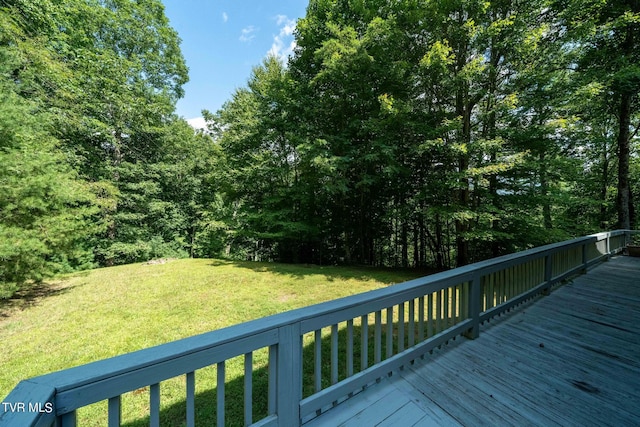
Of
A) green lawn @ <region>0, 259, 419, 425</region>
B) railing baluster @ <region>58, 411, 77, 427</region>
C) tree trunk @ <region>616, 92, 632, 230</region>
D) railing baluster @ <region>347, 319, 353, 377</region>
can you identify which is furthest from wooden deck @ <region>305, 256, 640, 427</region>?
tree trunk @ <region>616, 92, 632, 230</region>

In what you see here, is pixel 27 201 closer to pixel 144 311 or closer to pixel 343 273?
pixel 144 311

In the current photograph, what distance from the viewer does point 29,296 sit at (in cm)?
631

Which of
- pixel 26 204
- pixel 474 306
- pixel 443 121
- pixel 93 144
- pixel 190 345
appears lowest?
pixel 474 306

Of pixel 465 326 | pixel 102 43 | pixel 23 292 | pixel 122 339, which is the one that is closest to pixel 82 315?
pixel 122 339

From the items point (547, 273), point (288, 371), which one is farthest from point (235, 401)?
point (547, 273)

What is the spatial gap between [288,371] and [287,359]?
79mm

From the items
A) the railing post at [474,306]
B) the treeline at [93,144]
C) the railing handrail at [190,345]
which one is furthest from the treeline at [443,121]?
the railing handrail at [190,345]

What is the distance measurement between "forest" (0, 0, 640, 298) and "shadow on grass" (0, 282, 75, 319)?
0.71 metres

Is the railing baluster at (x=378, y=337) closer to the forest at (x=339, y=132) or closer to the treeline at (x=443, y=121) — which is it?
the treeline at (x=443, y=121)

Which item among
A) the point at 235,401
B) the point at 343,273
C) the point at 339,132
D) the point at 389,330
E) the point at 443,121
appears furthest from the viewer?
the point at 339,132

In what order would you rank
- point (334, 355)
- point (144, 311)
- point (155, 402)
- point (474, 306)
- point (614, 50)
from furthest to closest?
1. point (614, 50)
2. point (144, 311)
3. point (474, 306)
4. point (334, 355)
5. point (155, 402)

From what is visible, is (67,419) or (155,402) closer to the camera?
(67,419)

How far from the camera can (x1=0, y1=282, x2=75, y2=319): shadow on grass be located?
18.0 feet

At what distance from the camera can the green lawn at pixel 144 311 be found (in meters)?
3.00
